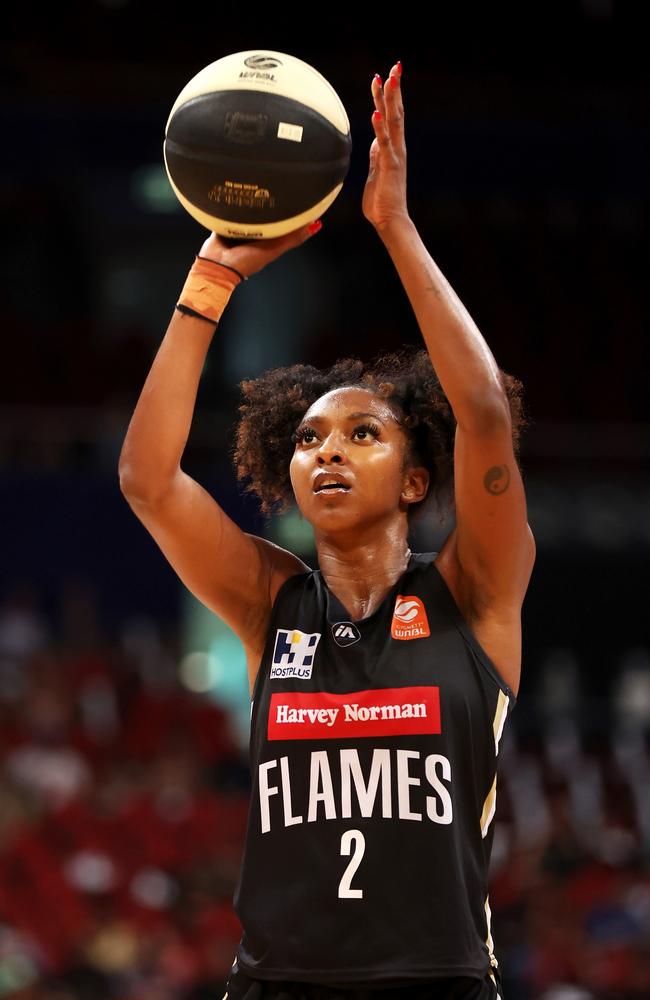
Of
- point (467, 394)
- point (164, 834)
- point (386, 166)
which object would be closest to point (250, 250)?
point (386, 166)

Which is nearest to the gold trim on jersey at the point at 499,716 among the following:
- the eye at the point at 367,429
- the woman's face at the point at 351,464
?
the woman's face at the point at 351,464

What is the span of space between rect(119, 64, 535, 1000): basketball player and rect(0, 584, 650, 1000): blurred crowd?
3973 mm

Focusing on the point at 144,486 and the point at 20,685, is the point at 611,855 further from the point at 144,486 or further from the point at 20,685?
the point at 144,486

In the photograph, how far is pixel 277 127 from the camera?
2947mm

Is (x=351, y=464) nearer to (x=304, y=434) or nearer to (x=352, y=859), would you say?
(x=304, y=434)

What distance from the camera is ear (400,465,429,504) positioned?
3.13 metres

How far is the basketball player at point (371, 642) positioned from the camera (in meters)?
2.64

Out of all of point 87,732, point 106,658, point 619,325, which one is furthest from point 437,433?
point 619,325

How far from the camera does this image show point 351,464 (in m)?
2.98

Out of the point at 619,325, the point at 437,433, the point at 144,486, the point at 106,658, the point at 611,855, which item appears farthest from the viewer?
the point at 619,325

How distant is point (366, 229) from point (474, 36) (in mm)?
2124

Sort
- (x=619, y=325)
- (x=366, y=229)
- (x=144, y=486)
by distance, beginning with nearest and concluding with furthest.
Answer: (x=144, y=486) → (x=619, y=325) → (x=366, y=229)

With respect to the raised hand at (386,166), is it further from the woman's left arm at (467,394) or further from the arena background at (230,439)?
the arena background at (230,439)

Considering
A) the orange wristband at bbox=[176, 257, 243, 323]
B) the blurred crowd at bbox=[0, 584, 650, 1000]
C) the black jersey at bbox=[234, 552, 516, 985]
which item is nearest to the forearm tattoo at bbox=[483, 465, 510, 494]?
the black jersey at bbox=[234, 552, 516, 985]
